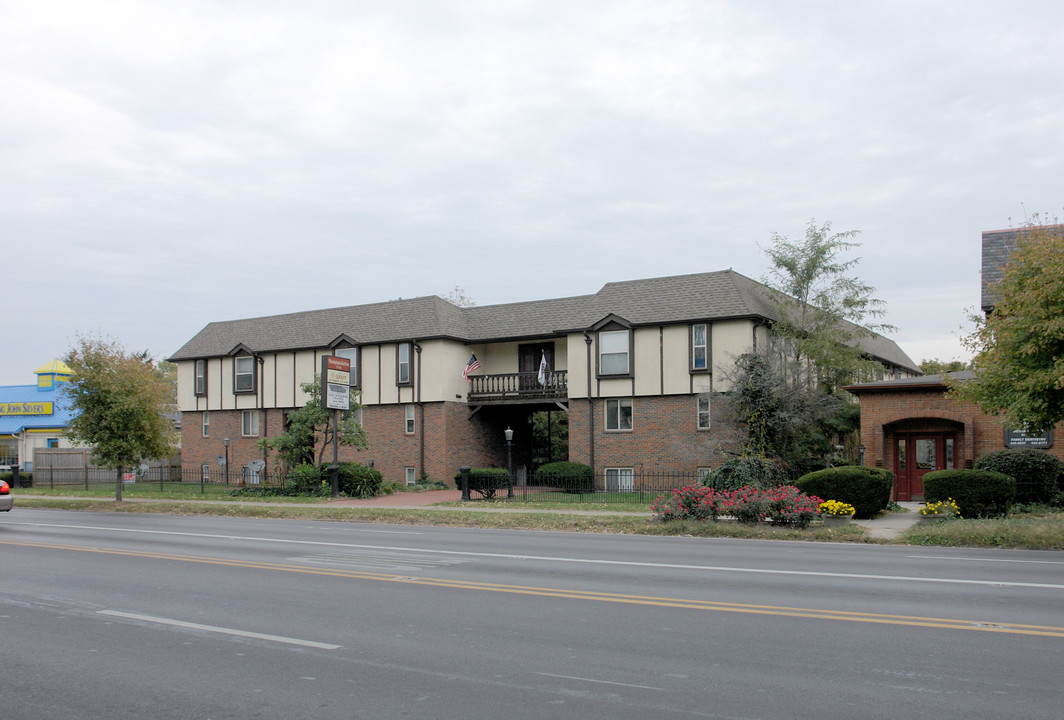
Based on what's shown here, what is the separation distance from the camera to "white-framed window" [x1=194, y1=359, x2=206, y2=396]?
4275 centimetres

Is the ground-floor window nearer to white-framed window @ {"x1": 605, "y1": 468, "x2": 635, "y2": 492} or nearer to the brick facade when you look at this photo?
white-framed window @ {"x1": 605, "y1": 468, "x2": 635, "y2": 492}

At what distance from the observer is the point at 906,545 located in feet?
53.3

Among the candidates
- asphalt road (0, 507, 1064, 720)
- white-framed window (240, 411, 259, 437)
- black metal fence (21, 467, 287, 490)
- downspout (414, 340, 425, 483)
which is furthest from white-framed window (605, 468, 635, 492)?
white-framed window (240, 411, 259, 437)

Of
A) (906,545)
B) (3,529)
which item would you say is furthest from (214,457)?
(906,545)

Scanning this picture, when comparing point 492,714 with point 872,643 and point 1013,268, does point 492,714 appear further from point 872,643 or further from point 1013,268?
point 1013,268

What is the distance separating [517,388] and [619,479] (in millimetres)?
6465

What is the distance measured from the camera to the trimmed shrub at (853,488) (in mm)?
20703

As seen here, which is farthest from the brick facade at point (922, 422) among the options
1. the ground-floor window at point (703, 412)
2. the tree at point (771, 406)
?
the ground-floor window at point (703, 412)

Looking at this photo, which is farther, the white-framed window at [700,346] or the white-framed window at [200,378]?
the white-framed window at [200,378]

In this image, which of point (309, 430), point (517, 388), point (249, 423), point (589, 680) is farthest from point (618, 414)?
point (589, 680)

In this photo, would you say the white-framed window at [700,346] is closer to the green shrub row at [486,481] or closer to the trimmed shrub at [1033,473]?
the green shrub row at [486,481]

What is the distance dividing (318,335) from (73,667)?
33534mm

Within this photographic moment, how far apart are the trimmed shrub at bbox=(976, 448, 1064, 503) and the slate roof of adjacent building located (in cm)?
981

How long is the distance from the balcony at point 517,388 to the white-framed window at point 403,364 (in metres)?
2.75
